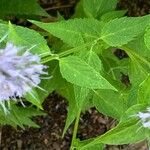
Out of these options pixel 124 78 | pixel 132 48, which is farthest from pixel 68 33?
pixel 124 78

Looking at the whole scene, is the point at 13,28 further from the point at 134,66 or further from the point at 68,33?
the point at 134,66

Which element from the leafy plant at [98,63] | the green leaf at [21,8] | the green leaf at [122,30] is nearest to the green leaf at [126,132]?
the leafy plant at [98,63]

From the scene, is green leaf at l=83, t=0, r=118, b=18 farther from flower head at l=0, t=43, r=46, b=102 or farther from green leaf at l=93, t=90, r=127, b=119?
flower head at l=0, t=43, r=46, b=102

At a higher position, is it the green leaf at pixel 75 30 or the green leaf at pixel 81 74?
the green leaf at pixel 75 30

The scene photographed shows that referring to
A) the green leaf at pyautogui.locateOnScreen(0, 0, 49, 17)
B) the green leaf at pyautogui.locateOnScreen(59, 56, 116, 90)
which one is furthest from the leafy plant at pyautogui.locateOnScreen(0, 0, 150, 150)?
the green leaf at pyautogui.locateOnScreen(0, 0, 49, 17)

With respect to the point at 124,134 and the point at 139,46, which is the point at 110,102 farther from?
the point at 124,134

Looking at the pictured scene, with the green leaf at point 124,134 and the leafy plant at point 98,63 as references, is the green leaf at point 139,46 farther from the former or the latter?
the green leaf at point 124,134
